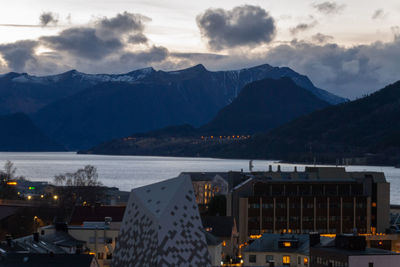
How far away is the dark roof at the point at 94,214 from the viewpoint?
87.1 m

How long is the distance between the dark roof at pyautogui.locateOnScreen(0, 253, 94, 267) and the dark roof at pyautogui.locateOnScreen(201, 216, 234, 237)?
35.3 metres

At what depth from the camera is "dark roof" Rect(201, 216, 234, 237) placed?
85.7 meters

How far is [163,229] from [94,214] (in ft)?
175

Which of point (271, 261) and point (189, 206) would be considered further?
point (271, 261)

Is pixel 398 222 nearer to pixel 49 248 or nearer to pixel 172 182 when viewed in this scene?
pixel 49 248

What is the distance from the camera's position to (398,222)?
12125cm

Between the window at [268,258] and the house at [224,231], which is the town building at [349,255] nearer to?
the window at [268,258]

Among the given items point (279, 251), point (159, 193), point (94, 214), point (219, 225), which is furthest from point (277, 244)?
point (159, 193)

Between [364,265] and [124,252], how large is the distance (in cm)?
2533

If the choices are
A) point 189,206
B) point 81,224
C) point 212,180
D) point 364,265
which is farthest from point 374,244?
point 212,180

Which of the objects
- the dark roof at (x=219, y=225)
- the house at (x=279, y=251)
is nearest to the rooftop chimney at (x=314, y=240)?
the house at (x=279, y=251)

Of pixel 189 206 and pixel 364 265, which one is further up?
pixel 189 206

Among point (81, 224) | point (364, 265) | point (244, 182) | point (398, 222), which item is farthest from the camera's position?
point (398, 222)

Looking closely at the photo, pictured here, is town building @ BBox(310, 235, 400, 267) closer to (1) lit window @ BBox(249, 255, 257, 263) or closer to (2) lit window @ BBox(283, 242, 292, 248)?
(2) lit window @ BBox(283, 242, 292, 248)
